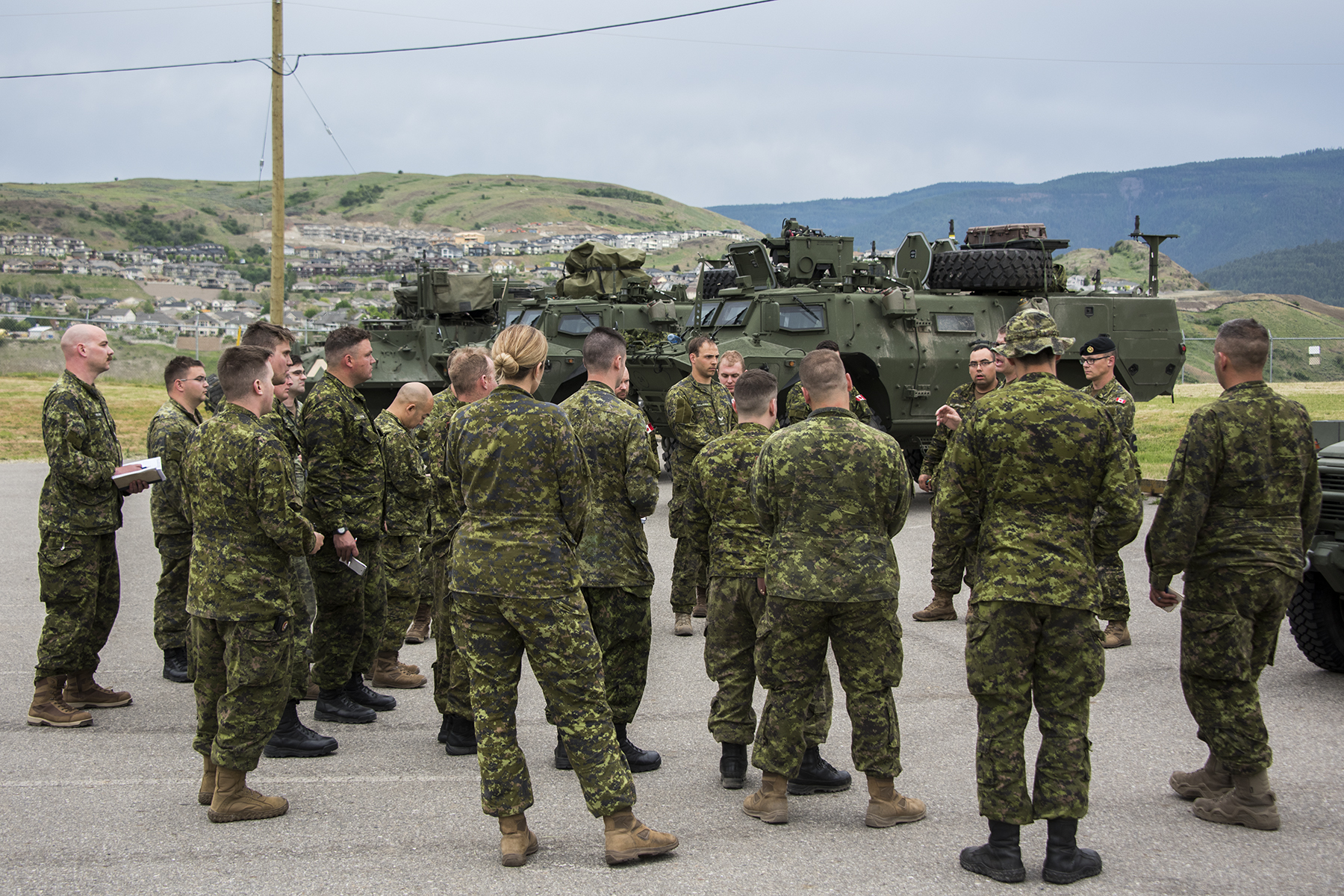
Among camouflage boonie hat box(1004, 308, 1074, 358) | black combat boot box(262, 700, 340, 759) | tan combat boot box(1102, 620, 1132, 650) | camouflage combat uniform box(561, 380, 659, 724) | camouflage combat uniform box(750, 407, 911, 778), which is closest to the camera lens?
camouflage boonie hat box(1004, 308, 1074, 358)

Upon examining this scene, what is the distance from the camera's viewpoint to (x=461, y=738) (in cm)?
534

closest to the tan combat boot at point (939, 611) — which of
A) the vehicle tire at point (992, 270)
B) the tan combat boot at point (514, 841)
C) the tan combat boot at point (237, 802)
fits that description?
the tan combat boot at point (514, 841)

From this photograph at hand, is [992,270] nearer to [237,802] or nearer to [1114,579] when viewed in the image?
[1114,579]

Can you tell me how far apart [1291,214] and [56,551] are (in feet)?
470

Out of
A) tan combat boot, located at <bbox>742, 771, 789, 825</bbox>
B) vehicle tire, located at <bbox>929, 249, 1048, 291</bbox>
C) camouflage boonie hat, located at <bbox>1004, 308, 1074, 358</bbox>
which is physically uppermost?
vehicle tire, located at <bbox>929, 249, 1048, 291</bbox>

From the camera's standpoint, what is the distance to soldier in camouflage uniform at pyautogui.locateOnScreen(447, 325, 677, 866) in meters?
3.99

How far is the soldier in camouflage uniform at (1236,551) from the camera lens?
14.2 feet

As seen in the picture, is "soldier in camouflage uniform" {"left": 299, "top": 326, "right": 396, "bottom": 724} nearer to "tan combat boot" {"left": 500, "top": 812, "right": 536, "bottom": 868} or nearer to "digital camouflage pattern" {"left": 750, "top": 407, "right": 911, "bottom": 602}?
"tan combat boot" {"left": 500, "top": 812, "right": 536, "bottom": 868}

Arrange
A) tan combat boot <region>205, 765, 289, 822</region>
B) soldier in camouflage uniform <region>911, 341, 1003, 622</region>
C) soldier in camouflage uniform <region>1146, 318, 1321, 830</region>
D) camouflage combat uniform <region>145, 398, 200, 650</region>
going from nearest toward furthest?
soldier in camouflage uniform <region>1146, 318, 1321, 830</region>
tan combat boot <region>205, 765, 289, 822</region>
camouflage combat uniform <region>145, 398, 200, 650</region>
soldier in camouflage uniform <region>911, 341, 1003, 622</region>

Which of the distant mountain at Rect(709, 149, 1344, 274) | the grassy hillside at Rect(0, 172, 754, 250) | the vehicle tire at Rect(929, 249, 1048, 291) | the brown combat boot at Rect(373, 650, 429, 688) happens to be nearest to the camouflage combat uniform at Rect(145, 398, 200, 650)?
the brown combat boot at Rect(373, 650, 429, 688)

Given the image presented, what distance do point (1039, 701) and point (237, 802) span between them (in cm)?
300

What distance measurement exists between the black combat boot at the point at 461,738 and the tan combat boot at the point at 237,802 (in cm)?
93

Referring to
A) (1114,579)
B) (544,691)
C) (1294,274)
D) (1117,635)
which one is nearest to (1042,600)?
(544,691)

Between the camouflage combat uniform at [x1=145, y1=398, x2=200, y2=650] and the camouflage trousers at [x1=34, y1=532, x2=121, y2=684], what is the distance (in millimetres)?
533
